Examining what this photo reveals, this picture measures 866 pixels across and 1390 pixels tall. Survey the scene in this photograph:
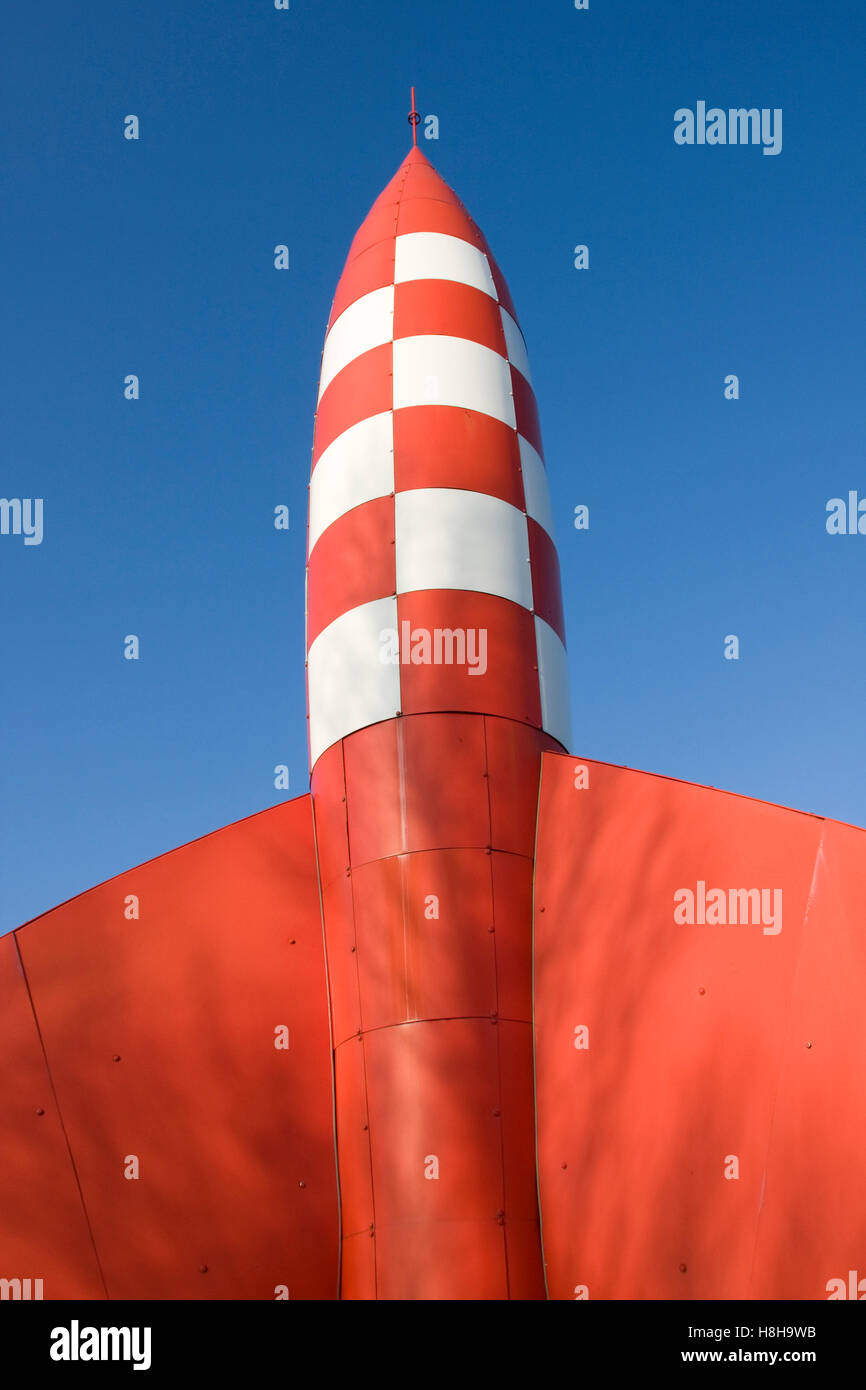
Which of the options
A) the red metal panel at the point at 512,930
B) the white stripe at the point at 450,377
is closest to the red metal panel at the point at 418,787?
the red metal panel at the point at 512,930

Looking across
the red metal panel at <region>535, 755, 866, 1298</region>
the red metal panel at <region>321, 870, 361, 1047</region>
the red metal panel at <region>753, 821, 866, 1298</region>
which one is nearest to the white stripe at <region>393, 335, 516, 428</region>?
the red metal panel at <region>535, 755, 866, 1298</region>

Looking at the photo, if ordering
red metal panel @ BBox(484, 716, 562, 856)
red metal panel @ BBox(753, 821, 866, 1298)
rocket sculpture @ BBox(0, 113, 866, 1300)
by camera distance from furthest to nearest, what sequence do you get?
red metal panel @ BBox(484, 716, 562, 856)
rocket sculpture @ BBox(0, 113, 866, 1300)
red metal panel @ BBox(753, 821, 866, 1298)

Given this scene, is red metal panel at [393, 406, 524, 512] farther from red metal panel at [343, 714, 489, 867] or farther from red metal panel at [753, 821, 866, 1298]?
red metal panel at [753, 821, 866, 1298]

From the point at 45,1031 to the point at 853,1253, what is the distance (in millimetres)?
4505

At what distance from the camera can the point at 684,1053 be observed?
6449 millimetres

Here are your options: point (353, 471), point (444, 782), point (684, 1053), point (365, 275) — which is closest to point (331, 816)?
point (444, 782)

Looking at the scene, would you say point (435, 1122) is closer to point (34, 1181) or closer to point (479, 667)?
point (34, 1181)

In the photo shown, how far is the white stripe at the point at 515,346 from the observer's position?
890 centimetres

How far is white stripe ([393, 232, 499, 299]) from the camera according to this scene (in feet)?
29.3

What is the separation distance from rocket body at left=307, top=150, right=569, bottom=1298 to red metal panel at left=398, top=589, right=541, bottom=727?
0.05 feet

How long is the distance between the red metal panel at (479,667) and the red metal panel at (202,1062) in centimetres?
120

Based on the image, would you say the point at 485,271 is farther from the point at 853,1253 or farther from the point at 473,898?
the point at 853,1253

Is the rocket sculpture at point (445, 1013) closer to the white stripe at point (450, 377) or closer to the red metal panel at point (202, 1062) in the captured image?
the red metal panel at point (202, 1062)

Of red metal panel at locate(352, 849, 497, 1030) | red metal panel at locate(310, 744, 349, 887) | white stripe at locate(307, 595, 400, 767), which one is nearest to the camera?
red metal panel at locate(352, 849, 497, 1030)
